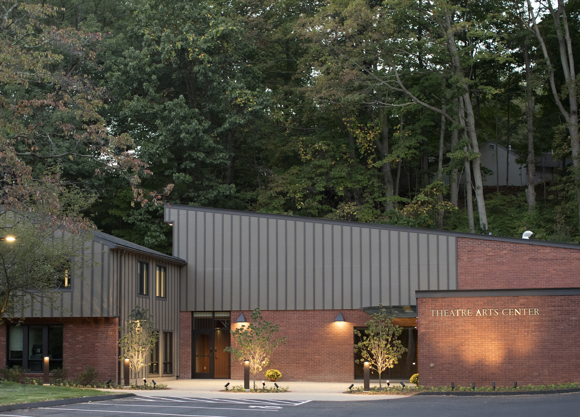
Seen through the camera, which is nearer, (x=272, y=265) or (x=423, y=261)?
(x=423, y=261)

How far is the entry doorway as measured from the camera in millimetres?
26609

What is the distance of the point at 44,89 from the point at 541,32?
27.7 m

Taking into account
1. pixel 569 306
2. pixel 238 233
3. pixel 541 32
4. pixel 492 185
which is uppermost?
pixel 541 32

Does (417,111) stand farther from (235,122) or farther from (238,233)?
(238,233)

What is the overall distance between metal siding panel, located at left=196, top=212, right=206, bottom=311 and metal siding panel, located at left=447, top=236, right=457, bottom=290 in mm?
9486

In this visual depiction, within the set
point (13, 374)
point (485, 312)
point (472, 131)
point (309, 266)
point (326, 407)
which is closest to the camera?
point (326, 407)

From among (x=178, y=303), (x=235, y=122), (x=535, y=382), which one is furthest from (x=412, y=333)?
(x=235, y=122)

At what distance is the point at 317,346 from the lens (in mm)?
25422

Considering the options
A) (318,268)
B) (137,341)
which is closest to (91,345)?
(137,341)

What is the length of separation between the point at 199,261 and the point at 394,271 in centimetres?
769

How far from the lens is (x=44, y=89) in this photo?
120ft

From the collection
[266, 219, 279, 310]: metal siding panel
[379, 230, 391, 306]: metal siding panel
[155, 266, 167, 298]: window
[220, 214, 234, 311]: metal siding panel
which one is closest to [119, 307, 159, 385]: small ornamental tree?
[155, 266, 167, 298]: window

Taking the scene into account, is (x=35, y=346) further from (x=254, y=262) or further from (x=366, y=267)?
(x=366, y=267)

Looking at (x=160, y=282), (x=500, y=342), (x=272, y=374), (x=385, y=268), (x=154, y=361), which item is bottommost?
(x=272, y=374)
